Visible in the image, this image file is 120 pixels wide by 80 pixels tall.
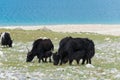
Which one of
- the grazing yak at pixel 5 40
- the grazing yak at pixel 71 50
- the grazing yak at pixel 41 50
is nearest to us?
the grazing yak at pixel 71 50

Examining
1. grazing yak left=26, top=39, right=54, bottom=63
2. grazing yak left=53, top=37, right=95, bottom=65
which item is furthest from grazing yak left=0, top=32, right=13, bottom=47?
grazing yak left=53, top=37, right=95, bottom=65

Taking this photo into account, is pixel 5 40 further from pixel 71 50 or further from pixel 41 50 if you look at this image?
pixel 71 50

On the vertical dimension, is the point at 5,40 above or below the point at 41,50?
above

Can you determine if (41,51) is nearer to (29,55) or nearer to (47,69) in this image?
(29,55)

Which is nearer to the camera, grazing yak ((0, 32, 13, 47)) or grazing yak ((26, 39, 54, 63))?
grazing yak ((26, 39, 54, 63))

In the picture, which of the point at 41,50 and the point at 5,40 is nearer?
the point at 41,50

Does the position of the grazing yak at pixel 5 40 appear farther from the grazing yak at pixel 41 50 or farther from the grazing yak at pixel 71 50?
the grazing yak at pixel 71 50

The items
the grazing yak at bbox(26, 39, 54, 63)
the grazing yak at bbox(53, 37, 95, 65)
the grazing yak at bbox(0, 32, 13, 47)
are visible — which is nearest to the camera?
the grazing yak at bbox(53, 37, 95, 65)

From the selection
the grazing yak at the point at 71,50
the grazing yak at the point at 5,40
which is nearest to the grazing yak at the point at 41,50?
the grazing yak at the point at 71,50

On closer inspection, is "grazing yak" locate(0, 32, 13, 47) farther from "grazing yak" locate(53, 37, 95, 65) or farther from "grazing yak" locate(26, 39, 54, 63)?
"grazing yak" locate(53, 37, 95, 65)

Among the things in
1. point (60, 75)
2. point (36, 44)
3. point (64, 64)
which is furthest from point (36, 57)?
point (60, 75)

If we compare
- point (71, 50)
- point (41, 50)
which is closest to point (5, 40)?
point (41, 50)

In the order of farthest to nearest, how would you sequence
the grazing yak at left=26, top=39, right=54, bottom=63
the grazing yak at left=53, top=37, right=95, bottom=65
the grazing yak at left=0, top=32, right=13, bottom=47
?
the grazing yak at left=0, top=32, right=13, bottom=47
the grazing yak at left=26, top=39, right=54, bottom=63
the grazing yak at left=53, top=37, right=95, bottom=65

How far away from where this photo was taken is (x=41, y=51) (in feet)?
69.4
